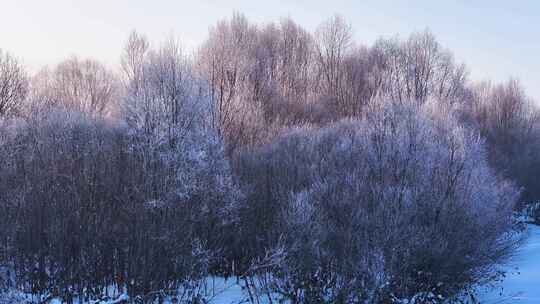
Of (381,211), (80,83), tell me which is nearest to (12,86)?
(80,83)

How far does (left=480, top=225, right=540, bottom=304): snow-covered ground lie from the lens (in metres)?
15.3

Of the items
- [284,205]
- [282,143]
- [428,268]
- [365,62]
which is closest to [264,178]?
[284,205]

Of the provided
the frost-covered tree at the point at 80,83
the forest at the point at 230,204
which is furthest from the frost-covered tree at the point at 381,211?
the frost-covered tree at the point at 80,83

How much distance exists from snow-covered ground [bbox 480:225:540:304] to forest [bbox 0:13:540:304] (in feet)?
1.84

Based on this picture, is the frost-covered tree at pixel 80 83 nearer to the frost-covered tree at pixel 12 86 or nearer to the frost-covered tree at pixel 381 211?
A: the frost-covered tree at pixel 12 86

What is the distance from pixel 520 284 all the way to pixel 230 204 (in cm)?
908

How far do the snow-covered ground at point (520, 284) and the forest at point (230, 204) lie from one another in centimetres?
56

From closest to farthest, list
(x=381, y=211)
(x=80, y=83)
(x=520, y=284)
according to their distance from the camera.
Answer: (x=381, y=211) < (x=520, y=284) < (x=80, y=83)

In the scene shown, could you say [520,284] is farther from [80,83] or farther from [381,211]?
[80,83]

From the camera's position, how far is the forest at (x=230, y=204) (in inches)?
519

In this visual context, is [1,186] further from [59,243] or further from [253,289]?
[253,289]

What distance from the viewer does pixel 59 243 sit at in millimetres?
13164

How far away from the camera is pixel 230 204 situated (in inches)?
612

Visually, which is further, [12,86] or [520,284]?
[12,86]
